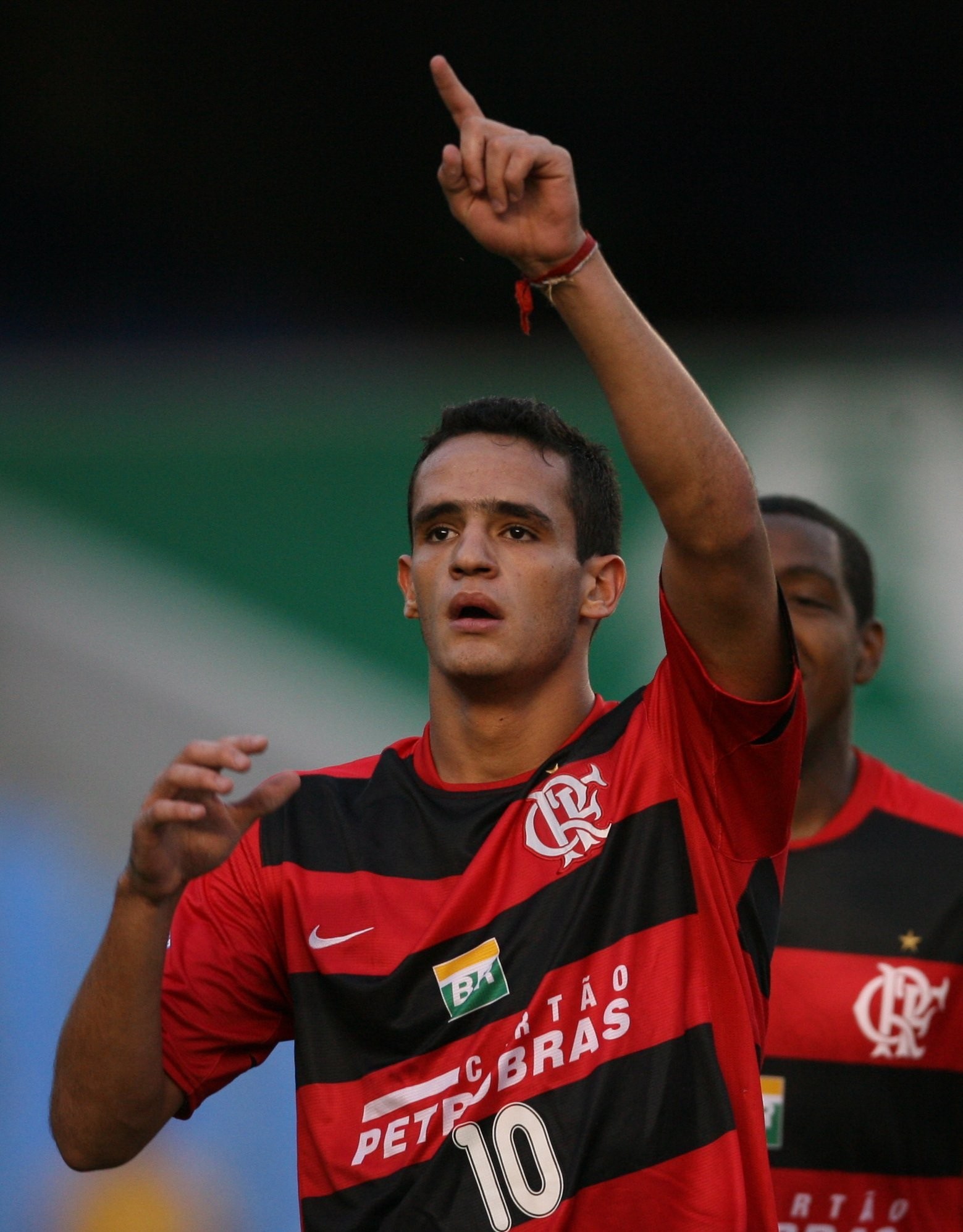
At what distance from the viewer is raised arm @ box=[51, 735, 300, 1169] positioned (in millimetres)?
2033

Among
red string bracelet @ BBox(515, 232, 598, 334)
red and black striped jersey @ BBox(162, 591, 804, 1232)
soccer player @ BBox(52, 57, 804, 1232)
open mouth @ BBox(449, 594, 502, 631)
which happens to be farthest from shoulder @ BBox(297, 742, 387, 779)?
red string bracelet @ BBox(515, 232, 598, 334)

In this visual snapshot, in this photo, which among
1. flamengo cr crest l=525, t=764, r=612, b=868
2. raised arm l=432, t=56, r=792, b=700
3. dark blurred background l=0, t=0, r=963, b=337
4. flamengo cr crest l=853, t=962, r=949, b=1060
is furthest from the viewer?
dark blurred background l=0, t=0, r=963, b=337

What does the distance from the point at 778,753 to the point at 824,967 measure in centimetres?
147

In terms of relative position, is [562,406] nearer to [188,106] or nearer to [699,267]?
[699,267]

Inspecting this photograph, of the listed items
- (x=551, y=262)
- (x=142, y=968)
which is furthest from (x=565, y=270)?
(x=142, y=968)

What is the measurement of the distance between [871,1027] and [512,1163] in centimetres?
150

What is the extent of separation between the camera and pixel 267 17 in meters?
5.14

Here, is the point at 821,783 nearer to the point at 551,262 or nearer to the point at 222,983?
the point at 222,983

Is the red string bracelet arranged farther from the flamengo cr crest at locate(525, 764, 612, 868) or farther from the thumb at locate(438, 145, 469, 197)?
the flamengo cr crest at locate(525, 764, 612, 868)

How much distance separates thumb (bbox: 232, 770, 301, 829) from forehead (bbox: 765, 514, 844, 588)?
→ 78.4 inches

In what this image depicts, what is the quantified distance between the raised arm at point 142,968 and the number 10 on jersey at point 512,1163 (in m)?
0.50

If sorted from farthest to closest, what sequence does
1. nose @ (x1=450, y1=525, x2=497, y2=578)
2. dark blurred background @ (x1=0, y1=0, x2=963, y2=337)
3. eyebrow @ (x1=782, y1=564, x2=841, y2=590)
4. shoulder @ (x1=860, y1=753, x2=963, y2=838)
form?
dark blurred background @ (x1=0, y1=0, x2=963, y2=337) < eyebrow @ (x1=782, y1=564, x2=841, y2=590) < shoulder @ (x1=860, y1=753, x2=963, y2=838) < nose @ (x1=450, y1=525, x2=497, y2=578)

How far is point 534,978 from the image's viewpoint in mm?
2246

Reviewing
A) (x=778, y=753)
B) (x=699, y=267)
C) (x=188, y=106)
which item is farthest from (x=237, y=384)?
(x=778, y=753)
